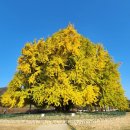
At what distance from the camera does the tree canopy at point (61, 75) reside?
47.6m

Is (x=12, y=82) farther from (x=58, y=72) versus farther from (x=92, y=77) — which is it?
(x=92, y=77)

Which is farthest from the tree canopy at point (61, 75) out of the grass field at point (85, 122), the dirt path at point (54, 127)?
the dirt path at point (54, 127)

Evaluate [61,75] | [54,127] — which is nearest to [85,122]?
[54,127]

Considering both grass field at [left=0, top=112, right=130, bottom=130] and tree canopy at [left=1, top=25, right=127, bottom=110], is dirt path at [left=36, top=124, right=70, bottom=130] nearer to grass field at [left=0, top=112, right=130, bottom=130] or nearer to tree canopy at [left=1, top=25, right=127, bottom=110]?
grass field at [left=0, top=112, right=130, bottom=130]

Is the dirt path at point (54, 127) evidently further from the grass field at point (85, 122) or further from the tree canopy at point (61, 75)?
the tree canopy at point (61, 75)

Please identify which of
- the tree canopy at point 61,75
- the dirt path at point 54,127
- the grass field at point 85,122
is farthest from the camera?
the tree canopy at point 61,75

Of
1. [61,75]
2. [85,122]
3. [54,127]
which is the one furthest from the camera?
[61,75]

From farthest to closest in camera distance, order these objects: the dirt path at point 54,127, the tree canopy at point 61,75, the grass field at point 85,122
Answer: the tree canopy at point 61,75 < the grass field at point 85,122 < the dirt path at point 54,127

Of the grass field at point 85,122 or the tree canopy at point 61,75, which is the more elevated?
the tree canopy at point 61,75

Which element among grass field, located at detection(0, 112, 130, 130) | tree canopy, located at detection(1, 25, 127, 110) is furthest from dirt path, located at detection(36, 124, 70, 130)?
tree canopy, located at detection(1, 25, 127, 110)

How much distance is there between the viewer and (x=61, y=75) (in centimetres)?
4769

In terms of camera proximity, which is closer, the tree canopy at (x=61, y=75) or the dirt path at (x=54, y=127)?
the dirt path at (x=54, y=127)

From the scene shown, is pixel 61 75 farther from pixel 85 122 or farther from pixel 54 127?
pixel 54 127

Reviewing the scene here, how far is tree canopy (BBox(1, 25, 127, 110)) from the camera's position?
47.6 meters
